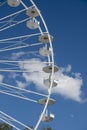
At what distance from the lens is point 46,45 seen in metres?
24.2

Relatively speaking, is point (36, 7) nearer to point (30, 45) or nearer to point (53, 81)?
point (30, 45)

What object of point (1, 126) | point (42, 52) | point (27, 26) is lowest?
point (1, 126)

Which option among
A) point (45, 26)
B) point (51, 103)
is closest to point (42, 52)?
point (45, 26)

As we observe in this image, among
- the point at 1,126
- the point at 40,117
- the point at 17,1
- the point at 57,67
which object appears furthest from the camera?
the point at 1,126

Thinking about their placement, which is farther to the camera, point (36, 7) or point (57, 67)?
point (36, 7)

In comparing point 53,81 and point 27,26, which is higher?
point 27,26

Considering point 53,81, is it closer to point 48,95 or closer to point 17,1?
point 48,95

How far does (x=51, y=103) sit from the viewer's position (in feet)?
69.9

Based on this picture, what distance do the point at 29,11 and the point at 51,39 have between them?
229 centimetres

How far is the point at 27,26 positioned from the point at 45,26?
1.92 m

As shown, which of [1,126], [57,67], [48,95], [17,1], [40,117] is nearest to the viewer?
[40,117]

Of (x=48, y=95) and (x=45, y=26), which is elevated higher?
(x=45, y=26)

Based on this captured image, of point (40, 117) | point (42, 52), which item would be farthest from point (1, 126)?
point (40, 117)

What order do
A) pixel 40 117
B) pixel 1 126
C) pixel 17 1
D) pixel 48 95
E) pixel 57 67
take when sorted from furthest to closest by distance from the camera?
pixel 1 126 < pixel 17 1 < pixel 57 67 < pixel 48 95 < pixel 40 117
